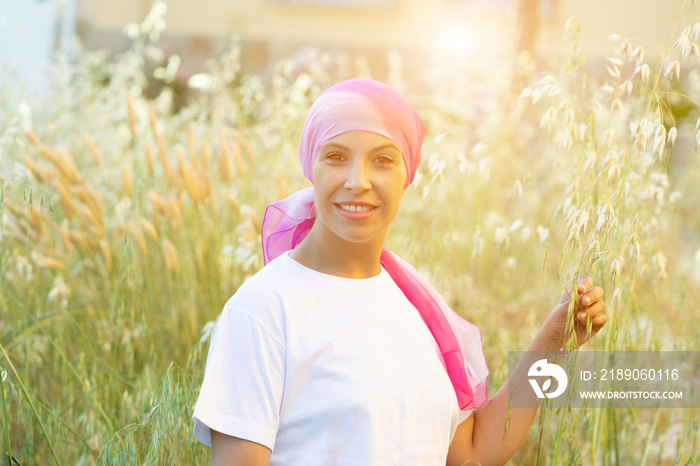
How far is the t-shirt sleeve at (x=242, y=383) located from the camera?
3.59 feet

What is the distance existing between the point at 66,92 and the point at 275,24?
5879mm

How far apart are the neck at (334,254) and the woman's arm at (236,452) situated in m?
0.33

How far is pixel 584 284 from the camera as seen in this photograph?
1.32 m

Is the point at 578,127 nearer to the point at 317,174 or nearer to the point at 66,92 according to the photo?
the point at 317,174

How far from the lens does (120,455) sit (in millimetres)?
1363

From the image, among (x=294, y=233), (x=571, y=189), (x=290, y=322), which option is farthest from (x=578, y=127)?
(x=290, y=322)

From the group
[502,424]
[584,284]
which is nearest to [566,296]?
[584,284]

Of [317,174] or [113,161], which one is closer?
[317,174]

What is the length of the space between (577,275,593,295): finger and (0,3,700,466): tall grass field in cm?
3

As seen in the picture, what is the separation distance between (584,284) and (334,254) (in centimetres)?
47

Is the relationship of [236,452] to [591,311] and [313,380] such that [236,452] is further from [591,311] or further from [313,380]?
[591,311]

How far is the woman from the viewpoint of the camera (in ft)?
3.68

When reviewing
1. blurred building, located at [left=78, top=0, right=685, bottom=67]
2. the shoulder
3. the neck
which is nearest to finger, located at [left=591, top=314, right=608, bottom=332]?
the neck

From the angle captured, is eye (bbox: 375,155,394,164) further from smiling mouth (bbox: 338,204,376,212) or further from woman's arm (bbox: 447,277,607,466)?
woman's arm (bbox: 447,277,607,466)
